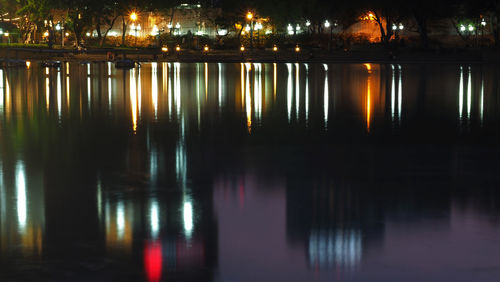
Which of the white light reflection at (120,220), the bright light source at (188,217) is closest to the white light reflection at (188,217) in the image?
the bright light source at (188,217)

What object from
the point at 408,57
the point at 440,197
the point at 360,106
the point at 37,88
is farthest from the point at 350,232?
the point at 408,57

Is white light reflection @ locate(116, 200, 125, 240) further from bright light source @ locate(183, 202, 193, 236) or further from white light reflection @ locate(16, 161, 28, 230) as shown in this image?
white light reflection @ locate(16, 161, 28, 230)

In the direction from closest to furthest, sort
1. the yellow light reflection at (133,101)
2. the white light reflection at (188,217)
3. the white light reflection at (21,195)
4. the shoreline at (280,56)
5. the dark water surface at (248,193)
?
the dark water surface at (248,193), the white light reflection at (188,217), the white light reflection at (21,195), the yellow light reflection at (133,101), the shoreline at (280,56)

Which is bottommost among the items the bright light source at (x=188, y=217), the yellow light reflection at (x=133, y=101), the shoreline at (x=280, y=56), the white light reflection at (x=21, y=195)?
the bright light source at (x=188, y=217)

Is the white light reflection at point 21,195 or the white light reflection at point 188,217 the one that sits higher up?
the white light reflection at point 21,195

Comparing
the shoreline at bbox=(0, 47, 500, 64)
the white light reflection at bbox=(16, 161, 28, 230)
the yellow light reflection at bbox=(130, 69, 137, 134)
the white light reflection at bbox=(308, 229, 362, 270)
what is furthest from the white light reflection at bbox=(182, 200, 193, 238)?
the shoreline at bbox=(0, 47, 500, 64)

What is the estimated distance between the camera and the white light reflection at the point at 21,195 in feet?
29.4

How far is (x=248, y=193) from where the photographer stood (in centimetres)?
1055

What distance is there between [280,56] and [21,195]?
55.1 meters

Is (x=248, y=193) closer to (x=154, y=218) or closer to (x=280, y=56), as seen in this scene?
(x=154, y=218)

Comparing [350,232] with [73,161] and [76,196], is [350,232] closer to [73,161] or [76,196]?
[76,196]

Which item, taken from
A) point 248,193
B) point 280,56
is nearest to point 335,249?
point 248,193

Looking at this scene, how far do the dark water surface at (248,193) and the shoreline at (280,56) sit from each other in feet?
122

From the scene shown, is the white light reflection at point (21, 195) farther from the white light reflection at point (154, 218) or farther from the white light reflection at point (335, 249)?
the white light reflection at point (335, 249)
